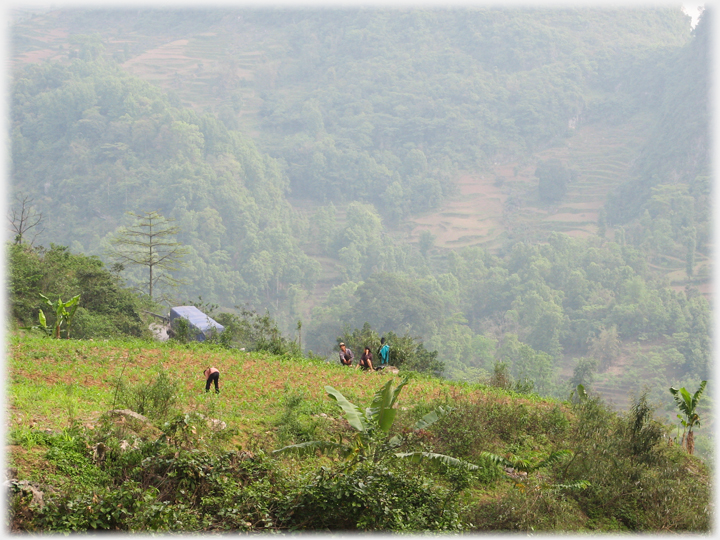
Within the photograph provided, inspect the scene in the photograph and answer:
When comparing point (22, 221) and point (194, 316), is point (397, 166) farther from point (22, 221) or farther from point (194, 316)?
point (194, 316)

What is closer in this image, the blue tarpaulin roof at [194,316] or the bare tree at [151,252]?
the blue tarpaulin roof at [194,316]

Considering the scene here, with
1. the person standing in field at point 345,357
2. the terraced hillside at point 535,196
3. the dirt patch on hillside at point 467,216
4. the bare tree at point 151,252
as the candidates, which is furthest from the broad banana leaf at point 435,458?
the dirt patch on hillside at point 467,216

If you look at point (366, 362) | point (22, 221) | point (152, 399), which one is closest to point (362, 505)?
point (152, 399)

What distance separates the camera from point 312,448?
27.0 ft

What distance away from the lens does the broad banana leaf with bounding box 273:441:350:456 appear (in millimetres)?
8070

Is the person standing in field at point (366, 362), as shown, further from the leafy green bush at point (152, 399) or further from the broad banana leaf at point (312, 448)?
the leafy green bush at point (152, 399)

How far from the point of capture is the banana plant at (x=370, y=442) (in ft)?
A: 26.2

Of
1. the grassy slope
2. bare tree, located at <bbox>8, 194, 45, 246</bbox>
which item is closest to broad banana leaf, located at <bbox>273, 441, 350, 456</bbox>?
the grassy slope

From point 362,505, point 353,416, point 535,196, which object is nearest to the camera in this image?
point 362,505

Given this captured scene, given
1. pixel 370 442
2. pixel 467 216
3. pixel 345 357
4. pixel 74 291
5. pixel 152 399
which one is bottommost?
pixel 370 442

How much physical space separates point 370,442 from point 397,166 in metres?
124

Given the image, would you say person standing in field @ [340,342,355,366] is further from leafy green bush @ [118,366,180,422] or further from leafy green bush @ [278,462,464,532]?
leafy green bush @ [278,462,464,532]

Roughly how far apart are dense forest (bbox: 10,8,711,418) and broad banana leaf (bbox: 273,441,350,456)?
32.0 m

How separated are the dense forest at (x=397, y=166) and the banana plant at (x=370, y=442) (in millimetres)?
32080
